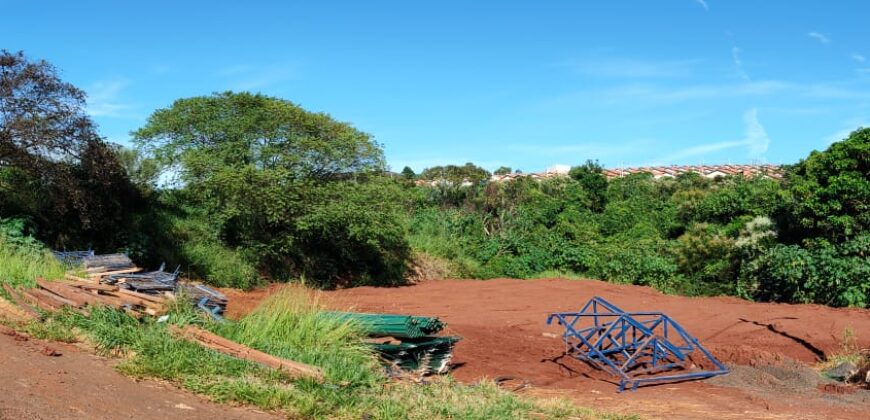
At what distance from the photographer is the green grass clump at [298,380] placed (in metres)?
6.27

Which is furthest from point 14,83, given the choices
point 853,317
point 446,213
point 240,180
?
point 446,213

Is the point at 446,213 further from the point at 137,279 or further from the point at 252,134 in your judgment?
the point at 137,279

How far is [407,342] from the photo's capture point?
920cm

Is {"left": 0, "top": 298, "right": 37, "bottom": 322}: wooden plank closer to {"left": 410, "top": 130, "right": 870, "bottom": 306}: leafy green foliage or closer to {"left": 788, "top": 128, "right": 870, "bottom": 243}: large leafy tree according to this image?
{"left": 410, "top": 130, "right": 870, "bottom": 306}: leafy green foliage

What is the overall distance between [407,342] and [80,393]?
4.17 m

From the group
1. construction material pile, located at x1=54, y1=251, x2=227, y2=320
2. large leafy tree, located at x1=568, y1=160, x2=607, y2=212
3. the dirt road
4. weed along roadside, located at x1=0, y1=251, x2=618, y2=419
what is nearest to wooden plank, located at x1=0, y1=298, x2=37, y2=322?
weed along roadside, located at x1=0, y1=251, x2=618, y2=419

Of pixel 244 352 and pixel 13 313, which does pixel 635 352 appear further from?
pixel 13 313

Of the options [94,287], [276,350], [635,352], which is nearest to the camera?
[276,350]

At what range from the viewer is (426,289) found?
20453mm

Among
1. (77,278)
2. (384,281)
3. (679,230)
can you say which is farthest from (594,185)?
(77,278)

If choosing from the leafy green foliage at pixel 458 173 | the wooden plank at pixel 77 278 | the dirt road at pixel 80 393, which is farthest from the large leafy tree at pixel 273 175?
the leafy green foliage at pixel 458 173

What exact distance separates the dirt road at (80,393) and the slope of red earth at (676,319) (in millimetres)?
4174

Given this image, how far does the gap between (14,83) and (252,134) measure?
20.1ft

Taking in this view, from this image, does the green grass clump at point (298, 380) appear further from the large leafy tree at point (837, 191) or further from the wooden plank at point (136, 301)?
the large leafy tree at point (837, 191)
